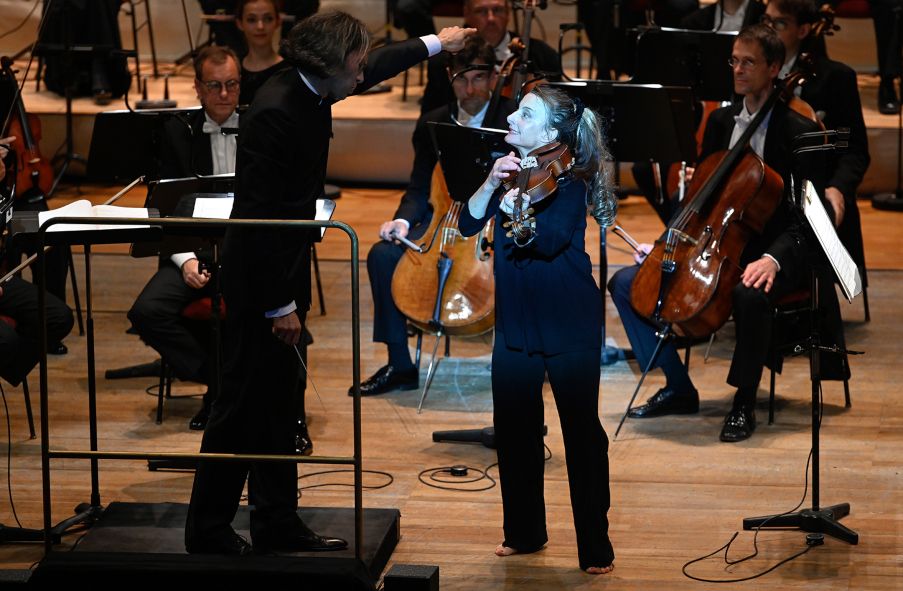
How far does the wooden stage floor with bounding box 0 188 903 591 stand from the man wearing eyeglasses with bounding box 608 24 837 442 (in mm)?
94

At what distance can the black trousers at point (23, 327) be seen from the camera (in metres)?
4.25

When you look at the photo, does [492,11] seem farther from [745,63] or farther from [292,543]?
[292,543]

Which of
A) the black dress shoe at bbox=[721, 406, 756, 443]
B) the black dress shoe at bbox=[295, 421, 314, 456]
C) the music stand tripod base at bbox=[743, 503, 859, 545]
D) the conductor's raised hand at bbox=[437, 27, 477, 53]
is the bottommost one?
the black dress shoe at bbox=[295, 421, 314, 456]

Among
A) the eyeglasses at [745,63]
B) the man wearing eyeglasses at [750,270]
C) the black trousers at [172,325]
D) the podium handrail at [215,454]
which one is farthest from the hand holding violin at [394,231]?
the podium handrail at [215,454]

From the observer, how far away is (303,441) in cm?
429

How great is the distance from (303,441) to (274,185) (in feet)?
4.49

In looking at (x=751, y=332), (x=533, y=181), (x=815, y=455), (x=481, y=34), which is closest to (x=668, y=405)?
(x=751, y=332)

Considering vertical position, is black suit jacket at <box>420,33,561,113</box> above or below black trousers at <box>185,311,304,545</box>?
above

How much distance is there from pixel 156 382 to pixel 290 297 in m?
1.98

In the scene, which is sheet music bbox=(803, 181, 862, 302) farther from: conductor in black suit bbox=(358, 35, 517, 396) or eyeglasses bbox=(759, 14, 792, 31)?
eyeglasses bbox=(759, 14, 792, 31)

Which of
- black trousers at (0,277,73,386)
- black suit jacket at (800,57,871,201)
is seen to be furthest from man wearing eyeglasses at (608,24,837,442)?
black trousers at (0,277,73,386)

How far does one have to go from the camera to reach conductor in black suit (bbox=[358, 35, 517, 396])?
15.6 feet

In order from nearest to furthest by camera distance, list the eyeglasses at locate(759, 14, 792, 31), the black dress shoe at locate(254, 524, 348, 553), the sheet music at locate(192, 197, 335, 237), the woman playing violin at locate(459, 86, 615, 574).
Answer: the woman playing violin at locate(459, 86, 615, 574) → the black dress shoe at locate(254, 524, 348, 553) → the sheet music at locate(192, 197, 335, 237) → the eyeglasses at locate(759, 14, 792, 31)

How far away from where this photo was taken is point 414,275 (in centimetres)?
468
